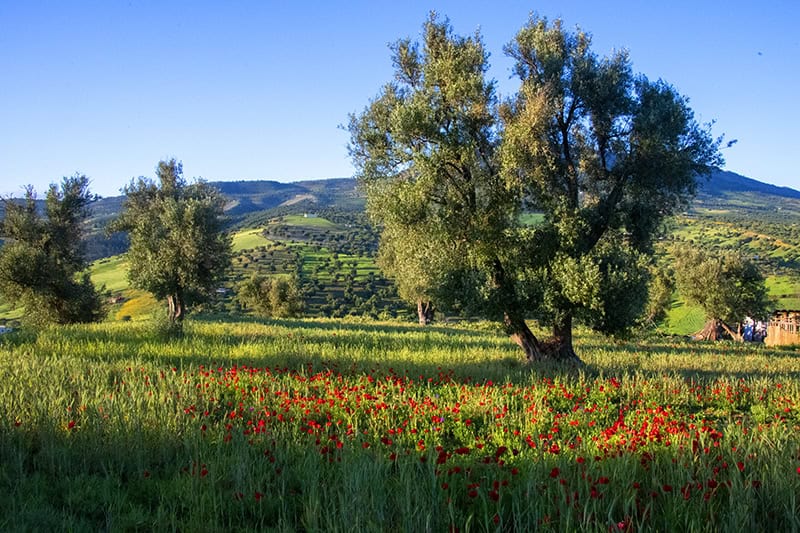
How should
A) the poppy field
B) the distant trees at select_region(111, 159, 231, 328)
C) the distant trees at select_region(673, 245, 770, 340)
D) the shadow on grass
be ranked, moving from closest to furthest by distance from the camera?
1. the poppy field
2. the shadow on grass
3. the distant trees at select_region(111, 159, 231, 328)
4. the distant trees at select_region(673, 245, 770, 340)

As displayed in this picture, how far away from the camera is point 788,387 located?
40.7ft

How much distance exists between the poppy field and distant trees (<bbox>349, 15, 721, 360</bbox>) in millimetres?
4911

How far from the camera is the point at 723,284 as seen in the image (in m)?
45.8

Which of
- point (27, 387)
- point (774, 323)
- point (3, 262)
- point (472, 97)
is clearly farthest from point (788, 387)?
point (774, 323)

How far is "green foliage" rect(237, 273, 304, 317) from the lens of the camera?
65.2 meters

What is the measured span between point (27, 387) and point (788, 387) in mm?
16675

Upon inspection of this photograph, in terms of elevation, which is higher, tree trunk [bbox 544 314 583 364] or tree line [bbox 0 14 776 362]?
tree line [bbox 0 14 776 362]

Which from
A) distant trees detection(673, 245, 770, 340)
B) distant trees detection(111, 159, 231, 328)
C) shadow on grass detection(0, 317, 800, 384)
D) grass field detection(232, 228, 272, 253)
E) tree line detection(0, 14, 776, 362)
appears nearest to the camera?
shadow on grass detection(0, 317, 800, 384)

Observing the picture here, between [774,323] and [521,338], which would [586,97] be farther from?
[774,323]

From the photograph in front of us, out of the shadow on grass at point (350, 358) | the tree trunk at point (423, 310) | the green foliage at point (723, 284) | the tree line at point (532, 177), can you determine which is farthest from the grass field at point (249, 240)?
the tree line at point (532, 177)

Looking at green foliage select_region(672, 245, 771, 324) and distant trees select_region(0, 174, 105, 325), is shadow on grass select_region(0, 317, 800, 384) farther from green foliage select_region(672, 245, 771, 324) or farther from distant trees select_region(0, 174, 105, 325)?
green foliage select_region(672, 245, 771, 324)

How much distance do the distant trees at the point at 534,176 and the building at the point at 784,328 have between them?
4043cm

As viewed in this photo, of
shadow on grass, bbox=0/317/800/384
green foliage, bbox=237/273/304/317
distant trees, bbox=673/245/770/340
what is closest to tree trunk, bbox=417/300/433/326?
green foliage, bbox=237/273/304/317

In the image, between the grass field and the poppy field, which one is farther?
the grass field
